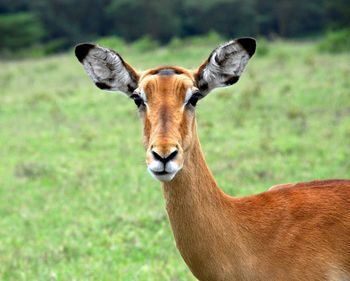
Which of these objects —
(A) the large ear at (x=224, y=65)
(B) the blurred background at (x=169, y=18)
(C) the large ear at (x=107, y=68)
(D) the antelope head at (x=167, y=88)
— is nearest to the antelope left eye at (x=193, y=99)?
(D) the antelope head at (x=167, y=88)

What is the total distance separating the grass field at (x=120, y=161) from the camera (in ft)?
23.1

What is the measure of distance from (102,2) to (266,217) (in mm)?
46995

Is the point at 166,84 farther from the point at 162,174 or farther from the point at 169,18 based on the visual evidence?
the point at 169,18

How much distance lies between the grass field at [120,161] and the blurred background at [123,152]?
0.02 meters

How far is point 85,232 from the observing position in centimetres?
782

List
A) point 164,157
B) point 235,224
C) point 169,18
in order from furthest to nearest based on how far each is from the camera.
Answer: point 169,18 < point 235,224 < point 164,157

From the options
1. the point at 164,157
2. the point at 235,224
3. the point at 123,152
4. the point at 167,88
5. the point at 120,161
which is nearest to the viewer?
the point at 164,157

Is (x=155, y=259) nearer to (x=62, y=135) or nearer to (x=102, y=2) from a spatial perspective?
(x=62, y=135)

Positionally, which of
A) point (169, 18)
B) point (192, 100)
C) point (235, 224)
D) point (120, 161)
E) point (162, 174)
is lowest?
point (120, 161)

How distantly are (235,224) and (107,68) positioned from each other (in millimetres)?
1154

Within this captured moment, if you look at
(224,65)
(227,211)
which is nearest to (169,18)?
(224,65)

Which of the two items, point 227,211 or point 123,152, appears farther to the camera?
point 123,152

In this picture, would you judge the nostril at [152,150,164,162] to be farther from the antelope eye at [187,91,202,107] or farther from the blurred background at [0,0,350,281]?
the blurred background at [0,0,350,281]

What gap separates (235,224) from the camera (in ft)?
14.1
